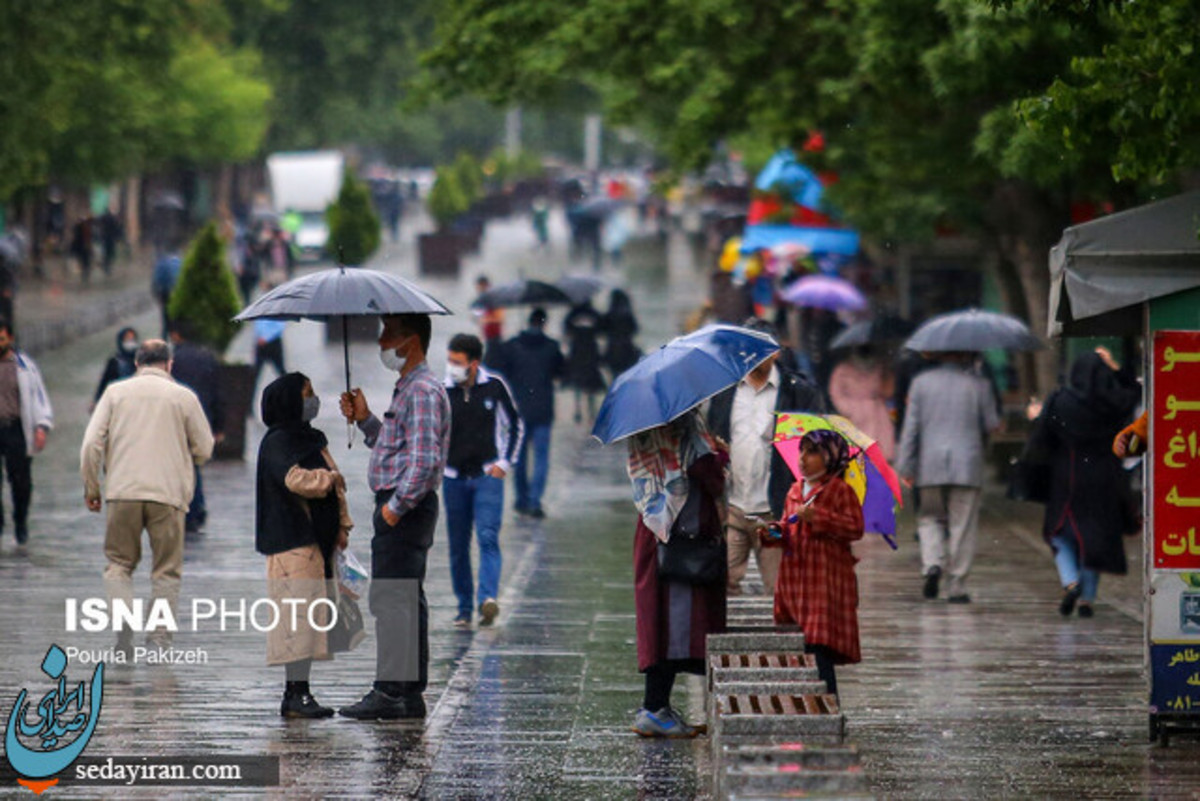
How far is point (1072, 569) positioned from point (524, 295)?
11181mm

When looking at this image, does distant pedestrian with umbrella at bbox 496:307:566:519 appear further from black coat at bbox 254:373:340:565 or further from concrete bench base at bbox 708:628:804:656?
concrete bench base at bbox 708:628:804:656

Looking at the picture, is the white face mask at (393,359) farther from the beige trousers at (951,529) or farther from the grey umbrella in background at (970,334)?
the beige trousers at (951,529)

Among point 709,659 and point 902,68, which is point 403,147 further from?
point 709,659

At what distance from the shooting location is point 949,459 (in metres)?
15.1

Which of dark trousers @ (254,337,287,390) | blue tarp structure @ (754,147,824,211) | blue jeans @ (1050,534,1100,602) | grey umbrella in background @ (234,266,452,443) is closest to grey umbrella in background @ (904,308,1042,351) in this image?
blue jeans @ (1050,534,1100,602)

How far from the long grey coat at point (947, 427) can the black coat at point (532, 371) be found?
5.23 m

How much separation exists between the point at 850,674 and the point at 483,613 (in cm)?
253

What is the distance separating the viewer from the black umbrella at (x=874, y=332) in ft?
62.5

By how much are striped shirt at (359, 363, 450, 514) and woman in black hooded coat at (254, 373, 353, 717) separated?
9.0 inches

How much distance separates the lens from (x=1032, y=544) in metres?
18.5

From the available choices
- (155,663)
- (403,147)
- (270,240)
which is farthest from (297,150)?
(155,663)

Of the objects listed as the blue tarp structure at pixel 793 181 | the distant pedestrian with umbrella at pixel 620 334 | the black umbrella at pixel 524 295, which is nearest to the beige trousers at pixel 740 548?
the black umbrella at pixel 524 295

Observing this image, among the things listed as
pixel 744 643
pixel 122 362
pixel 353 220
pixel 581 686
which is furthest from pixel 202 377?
pixel 353 220

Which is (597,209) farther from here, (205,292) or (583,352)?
(205,292)
